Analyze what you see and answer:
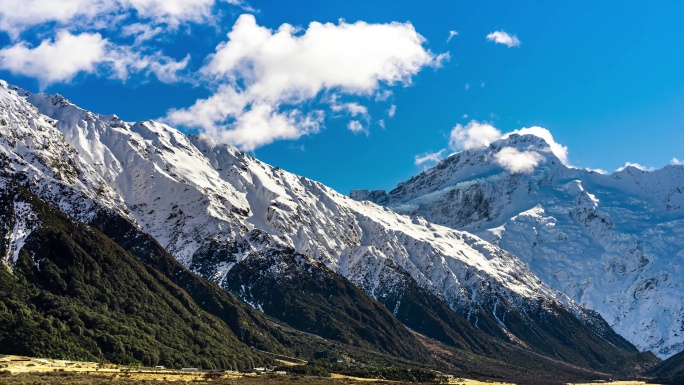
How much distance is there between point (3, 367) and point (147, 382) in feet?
121

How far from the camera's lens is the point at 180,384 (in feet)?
655

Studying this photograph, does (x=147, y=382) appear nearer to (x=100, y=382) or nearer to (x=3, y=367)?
(x=100, y=382)

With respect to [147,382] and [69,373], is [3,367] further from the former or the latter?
[147,382]

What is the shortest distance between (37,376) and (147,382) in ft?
81.4

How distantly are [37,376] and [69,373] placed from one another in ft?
41.0

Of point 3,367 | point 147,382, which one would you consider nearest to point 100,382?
point 147,382

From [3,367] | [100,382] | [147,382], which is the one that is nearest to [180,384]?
[147,382]

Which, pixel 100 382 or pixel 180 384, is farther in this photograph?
pixel 180 384

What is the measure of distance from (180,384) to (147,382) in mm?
10180

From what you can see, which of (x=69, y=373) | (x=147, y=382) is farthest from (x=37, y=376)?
(x=147, y=382)

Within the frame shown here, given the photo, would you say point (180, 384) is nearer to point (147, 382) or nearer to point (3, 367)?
point (147, 382)

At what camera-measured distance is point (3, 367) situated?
197 m

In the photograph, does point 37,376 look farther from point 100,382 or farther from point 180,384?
point 180,384

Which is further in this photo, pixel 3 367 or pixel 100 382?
pixel 3 367
